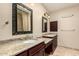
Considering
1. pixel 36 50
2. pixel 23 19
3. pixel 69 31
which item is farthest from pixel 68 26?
pixel 36 50

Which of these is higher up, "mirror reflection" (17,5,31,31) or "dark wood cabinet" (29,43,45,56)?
"mirror reflection" (17,5,31,31)

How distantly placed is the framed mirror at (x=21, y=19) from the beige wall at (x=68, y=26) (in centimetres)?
187

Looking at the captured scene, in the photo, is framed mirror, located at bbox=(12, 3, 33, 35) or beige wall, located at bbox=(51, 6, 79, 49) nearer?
framed mirror, located at bbox=(12, 3, 33, 35)

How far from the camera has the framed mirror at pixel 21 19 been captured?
1732 mm

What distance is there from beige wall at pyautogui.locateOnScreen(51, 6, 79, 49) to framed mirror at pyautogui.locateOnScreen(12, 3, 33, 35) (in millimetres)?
1869

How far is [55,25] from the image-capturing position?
4.06 meters

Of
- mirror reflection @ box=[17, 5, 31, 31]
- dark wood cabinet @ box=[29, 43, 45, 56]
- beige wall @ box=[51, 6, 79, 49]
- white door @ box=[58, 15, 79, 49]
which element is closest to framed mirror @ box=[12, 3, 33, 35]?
mirror reflection @ box=[17, 5, 31, 31]

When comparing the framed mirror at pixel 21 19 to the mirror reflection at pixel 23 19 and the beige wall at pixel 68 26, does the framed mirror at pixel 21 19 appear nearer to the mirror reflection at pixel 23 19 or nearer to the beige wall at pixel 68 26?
the mirror reflection at pixel 23 19

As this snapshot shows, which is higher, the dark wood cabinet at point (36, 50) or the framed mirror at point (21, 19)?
the framed mirror at point (21, 19)

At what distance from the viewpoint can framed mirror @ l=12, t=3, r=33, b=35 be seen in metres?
1.73

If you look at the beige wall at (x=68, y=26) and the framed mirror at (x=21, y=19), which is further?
the beige wall at (x=68, y=26)

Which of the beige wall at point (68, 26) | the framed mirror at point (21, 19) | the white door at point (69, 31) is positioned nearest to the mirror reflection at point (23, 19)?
the framed mirror at point (21, 19)

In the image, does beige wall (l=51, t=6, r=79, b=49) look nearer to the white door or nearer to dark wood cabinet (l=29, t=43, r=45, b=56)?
the white door

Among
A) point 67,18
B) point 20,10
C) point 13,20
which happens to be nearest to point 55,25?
point 67,18
